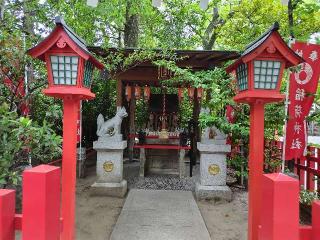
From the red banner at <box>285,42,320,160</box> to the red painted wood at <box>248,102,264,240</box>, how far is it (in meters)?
2.97

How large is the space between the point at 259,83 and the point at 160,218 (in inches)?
143

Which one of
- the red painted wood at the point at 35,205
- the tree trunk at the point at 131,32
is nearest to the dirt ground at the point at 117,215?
the red painted wood at the point at 35,205

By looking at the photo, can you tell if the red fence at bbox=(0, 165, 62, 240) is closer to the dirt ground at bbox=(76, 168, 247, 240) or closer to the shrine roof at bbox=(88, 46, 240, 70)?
the dirt ground at bbox=(76, 168, 247, 240)

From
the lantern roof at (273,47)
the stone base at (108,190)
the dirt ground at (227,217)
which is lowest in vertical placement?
the dirt ground at (227,217)

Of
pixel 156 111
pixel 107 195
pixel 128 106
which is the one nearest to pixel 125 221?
pixel 107 195

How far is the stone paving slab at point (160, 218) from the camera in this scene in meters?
5.04

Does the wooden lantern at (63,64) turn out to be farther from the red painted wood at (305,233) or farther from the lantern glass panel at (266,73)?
the red painted wood at (305,233)

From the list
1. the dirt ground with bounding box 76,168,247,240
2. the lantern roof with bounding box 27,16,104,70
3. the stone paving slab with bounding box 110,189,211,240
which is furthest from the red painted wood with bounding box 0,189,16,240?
the dirt ground with bounding box 76,168,247,240

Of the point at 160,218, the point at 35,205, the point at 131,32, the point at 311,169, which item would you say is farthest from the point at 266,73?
the point at 131,32

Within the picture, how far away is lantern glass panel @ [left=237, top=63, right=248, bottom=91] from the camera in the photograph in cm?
347

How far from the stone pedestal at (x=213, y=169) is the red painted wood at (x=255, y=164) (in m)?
3.75

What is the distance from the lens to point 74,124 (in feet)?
11.5

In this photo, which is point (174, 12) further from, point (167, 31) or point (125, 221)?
point (125, 221)

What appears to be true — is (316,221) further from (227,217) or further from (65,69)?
(227,217)
